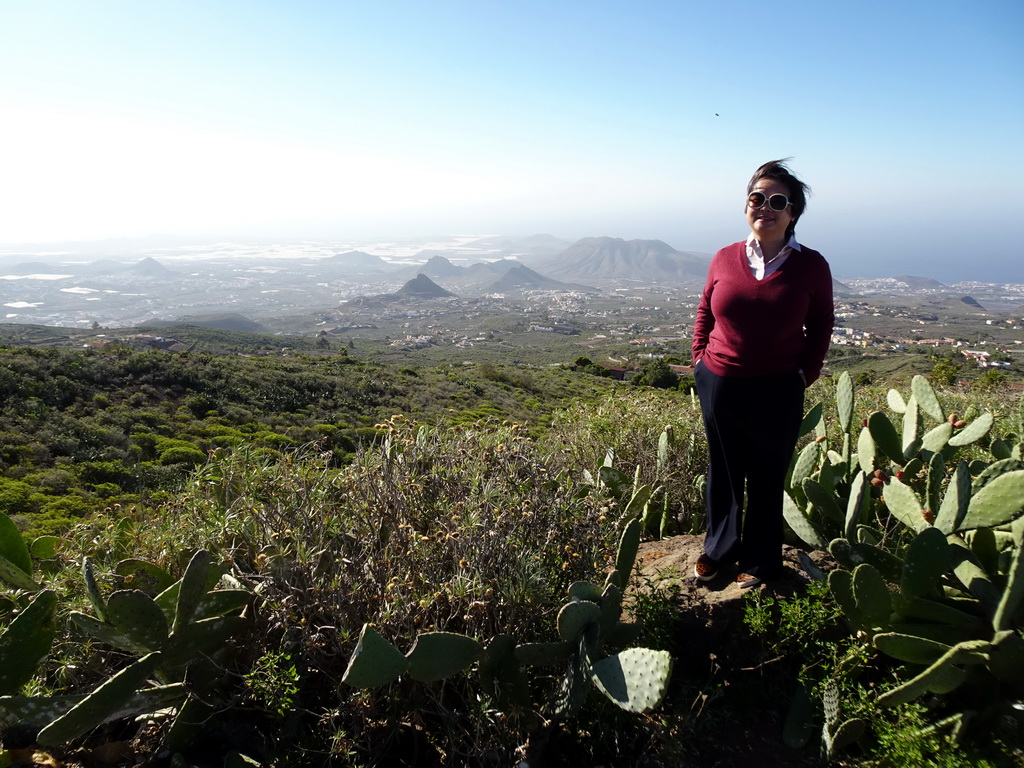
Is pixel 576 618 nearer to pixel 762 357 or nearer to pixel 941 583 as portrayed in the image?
pixel 762 357

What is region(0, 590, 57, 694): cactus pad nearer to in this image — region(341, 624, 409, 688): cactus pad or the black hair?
region(341, 624, 409, 688): cactus pad

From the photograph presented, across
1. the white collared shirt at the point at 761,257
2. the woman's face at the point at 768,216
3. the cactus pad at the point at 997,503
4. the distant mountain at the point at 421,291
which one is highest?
the woman's face at the point at 768,216

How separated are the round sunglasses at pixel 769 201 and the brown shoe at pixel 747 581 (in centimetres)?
155

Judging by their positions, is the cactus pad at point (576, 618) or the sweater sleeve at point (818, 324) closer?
the cactus pad at point (576, 618)

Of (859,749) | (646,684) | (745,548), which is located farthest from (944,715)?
(646,684)

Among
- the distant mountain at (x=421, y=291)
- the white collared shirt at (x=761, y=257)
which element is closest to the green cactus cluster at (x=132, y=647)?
the white collared shirt at (x=761, y=257)

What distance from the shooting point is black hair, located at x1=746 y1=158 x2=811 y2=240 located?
220 cm

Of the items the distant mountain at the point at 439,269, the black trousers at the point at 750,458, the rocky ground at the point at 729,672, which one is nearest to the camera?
the rocky ground at the point at 729,672

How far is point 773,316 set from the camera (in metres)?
2.16

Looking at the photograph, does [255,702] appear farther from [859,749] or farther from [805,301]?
[805,301]

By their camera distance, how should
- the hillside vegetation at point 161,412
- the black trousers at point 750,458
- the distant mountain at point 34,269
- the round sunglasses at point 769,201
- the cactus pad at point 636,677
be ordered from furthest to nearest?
the distant mountain at point 34,269 → the hillside vegetation at point 161,412 → the black trousers at point 750,458 → the round sunglasses at point 769,201 → the cactus pad at point 636,677

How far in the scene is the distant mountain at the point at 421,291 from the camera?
414 ft

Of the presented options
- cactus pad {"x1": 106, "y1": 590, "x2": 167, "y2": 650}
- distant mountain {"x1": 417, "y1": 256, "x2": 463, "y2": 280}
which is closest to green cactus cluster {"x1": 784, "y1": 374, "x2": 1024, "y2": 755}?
cactus pad {"x1": 106, "y1": 590, "x2": 167, "y2": 650}

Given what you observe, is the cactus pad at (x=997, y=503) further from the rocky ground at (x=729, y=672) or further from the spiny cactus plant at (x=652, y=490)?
the spiny cactus plant at (x=652, y=490)
